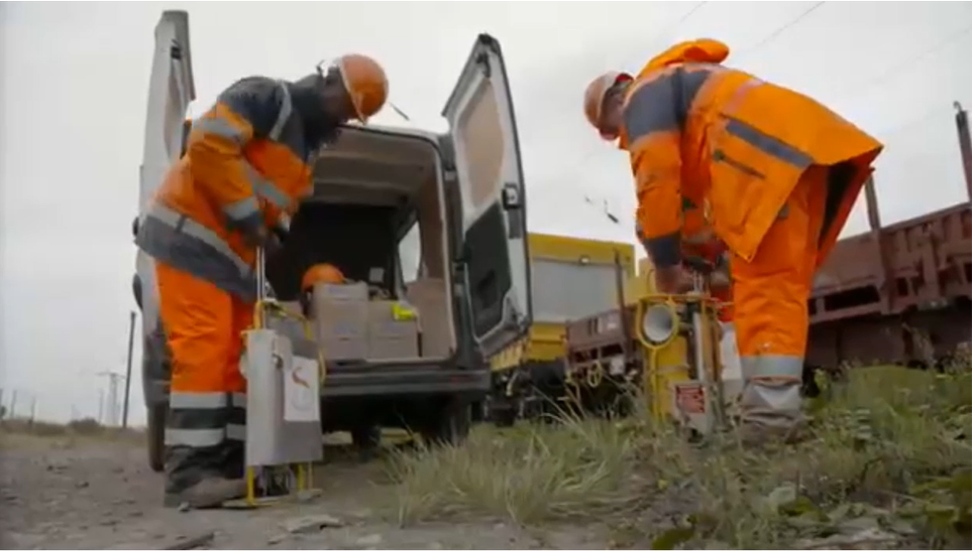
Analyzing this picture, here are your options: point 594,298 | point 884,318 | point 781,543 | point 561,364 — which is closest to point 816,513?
point 781,543

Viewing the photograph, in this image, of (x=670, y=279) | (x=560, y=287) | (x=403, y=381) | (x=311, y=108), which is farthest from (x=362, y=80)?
(x=560, y=287)

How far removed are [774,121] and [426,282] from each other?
2.97 metres

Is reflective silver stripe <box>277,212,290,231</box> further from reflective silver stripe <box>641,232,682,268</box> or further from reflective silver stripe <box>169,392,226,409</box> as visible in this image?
reflective silver stripe <box>641,232,682,268</box>

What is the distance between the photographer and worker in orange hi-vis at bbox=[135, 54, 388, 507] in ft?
11.7

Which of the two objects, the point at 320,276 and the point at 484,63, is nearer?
the point at 484,63

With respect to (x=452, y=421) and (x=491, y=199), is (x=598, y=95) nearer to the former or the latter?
(x=491, y=199)

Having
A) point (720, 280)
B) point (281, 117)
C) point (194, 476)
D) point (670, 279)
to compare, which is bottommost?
point (194, 476)

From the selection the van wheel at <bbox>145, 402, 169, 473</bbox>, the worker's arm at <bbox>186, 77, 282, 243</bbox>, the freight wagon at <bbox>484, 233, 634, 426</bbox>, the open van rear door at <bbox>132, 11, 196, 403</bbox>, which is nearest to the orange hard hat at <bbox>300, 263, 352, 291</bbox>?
the van wheel at <bbox>145, 402, 169, 473</bbox>

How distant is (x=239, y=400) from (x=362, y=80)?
1.39 m

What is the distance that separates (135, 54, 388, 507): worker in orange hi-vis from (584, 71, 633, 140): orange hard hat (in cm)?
93

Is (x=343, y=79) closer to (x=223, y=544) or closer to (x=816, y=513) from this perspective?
(x=223, y=544)

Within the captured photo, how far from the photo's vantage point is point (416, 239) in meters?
6.38

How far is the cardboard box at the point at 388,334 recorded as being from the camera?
5521 mm

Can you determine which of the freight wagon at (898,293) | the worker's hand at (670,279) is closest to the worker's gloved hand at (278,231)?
the worker's hand at (670,279)
